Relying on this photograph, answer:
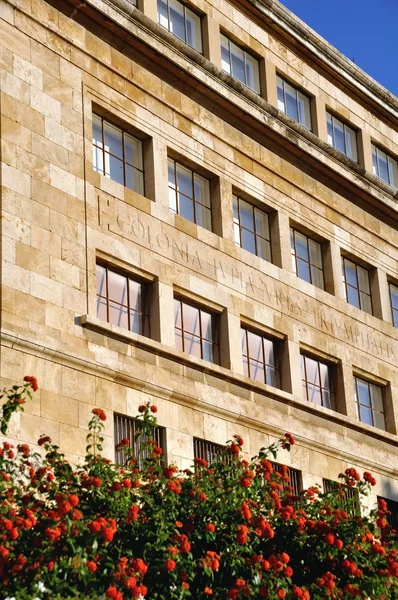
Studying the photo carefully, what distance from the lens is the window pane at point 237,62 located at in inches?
1291

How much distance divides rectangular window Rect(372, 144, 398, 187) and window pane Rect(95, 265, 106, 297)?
41.1ft

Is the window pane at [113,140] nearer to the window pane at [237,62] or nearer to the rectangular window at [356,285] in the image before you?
the window pane at [237,62]

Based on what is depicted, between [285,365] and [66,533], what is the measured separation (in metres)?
13.9

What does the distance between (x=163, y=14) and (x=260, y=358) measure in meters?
7.79

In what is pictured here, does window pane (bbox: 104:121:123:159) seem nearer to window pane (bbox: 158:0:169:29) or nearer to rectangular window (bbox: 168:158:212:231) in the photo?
rectangular window (bbox: 168:158:212:231)

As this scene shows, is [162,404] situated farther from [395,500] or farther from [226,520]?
[395,500]

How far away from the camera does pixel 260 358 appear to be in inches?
1204

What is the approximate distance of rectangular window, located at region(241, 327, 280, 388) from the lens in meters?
30.1

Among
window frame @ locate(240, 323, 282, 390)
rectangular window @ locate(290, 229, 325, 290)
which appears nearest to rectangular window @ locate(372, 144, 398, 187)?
rectangular window @ locate(290, 229, 325, 290)

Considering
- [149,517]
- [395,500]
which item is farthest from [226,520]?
[395,500]

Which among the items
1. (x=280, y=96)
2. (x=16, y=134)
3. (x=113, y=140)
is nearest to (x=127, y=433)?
(x=16, y=134)

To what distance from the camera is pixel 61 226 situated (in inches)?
1017

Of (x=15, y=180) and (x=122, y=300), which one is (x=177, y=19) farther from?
(x=15, y=180)

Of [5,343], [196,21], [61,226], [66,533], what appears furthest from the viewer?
[196,21]
